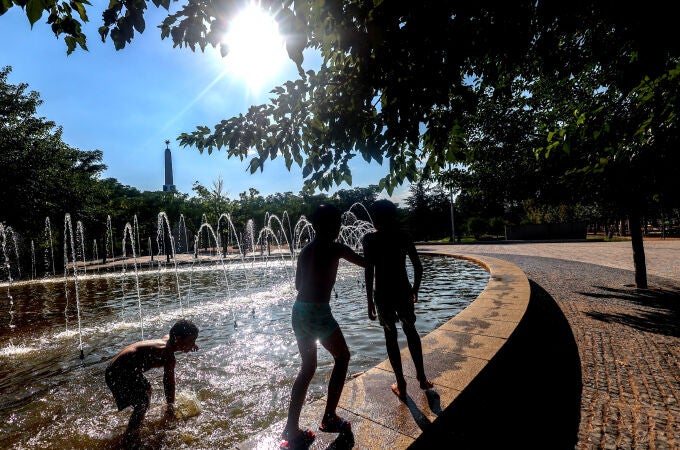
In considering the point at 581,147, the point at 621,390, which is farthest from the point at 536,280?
the point at 621,390

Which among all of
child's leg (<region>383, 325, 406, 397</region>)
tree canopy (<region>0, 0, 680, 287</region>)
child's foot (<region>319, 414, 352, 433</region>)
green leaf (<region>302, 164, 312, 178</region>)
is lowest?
child's foot (<region>319, 414, 352, 433</region>)

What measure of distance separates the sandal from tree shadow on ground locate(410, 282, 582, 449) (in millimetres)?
766

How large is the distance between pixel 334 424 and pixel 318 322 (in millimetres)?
820

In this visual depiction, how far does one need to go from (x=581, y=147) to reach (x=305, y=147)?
23.0 feet

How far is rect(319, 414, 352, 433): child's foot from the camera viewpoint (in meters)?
2.54

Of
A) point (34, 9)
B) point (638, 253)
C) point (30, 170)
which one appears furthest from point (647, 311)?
point (30, 170)

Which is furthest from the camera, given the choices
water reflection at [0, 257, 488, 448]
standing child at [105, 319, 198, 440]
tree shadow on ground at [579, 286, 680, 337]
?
tree shadow on ground at [579, 286, 680, 337]

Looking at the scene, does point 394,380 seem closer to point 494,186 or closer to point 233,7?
point 233,7

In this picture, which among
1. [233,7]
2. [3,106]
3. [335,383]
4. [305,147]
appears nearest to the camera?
[335,383]

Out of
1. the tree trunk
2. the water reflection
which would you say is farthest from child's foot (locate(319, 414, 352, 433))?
the tree trunk

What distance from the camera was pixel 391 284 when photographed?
9.99 ft

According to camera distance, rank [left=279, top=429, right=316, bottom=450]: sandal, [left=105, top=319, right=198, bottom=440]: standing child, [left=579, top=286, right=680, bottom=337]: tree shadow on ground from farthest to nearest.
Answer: [left=579, top=286, right=680, bottom=337]: tree shadow on ground < [left=105, top=319, right=198, bottom=440]: standing child < [left=279, top=429, right=316, bottom=450]: sandal

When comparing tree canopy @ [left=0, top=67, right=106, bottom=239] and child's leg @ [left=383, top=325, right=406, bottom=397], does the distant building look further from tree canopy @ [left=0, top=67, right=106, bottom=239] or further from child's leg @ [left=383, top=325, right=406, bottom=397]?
child's leg @ [left=383, top=325, right=406, bottom=397]

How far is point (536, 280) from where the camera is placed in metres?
10.6
